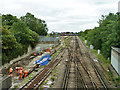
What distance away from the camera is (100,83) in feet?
36.1

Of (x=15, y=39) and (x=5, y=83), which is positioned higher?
(x=15, y=39)

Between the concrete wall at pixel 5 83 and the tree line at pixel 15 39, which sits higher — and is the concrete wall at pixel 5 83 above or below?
below

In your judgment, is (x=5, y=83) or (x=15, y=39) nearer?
(x=5, y=83)

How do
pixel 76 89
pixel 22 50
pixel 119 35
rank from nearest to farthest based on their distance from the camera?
pixel 76 89
pixel 119 35
pixel 22 50

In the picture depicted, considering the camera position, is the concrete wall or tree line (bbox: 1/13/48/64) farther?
tree line (bbox: 1/13/48/64)

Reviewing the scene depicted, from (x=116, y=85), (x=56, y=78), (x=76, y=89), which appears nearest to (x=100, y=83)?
(x=116, y=85)

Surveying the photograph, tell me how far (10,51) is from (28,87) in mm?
8796

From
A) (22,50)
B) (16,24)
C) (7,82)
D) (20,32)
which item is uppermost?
(16,24)

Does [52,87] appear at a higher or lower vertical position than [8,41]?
lower

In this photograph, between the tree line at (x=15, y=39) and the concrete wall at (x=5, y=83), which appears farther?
the tree line at (x=15, y=39)

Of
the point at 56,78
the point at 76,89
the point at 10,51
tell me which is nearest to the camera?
the point at 76,89

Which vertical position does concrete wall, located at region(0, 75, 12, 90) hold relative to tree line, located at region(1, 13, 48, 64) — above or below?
below

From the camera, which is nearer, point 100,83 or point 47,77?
point 100,83

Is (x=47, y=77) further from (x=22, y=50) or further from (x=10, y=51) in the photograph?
(x=22, y=50)
